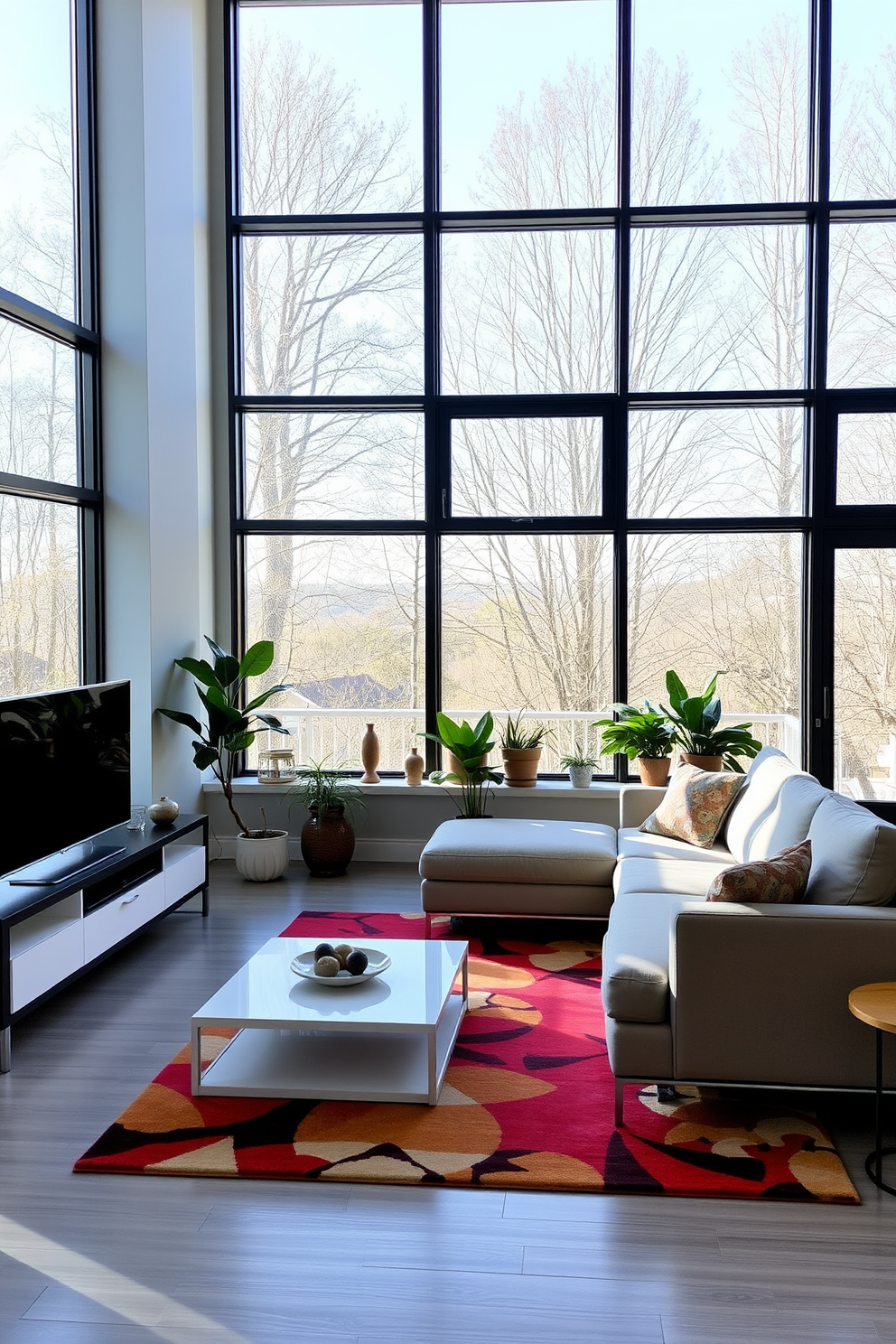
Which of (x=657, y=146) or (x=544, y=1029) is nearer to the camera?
(x=544, y=1029)

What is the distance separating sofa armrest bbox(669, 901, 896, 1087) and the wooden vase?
3.60 m

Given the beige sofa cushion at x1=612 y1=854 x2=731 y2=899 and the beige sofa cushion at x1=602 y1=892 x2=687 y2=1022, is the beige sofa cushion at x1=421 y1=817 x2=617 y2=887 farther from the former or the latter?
the beige sofa cushion at x1=602 y1=892 x2=687 y2=1022

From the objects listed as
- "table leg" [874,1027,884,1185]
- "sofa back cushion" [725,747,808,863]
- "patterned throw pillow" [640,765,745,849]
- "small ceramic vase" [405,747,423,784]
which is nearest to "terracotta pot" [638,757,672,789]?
"patterned throw pillow" [640,765,745,849]

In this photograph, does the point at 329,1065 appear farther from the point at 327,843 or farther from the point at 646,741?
the point at 646,741

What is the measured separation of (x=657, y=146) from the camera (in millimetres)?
6340

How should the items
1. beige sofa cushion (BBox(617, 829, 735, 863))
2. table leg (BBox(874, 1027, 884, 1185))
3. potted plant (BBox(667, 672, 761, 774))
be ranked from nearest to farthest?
table leg (BBox(874, 1027, 884, 1185)) → beige sofa cushion (BBox(617, 829, 735, 863)) → potted plant (BBox(667, 672, 761, 774))

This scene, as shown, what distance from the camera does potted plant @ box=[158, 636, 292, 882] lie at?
5953 mm

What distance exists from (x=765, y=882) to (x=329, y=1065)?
1404mm

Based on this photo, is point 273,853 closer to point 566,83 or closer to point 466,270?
point 466,270

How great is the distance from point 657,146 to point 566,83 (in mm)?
643

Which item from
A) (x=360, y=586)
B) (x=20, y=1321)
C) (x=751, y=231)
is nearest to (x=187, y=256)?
(x=360, y=586)

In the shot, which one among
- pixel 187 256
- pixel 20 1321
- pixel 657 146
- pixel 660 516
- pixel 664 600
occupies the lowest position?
pixel 20 1321

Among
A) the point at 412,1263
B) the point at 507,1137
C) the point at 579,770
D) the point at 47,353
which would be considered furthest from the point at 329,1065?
the point at 47,353

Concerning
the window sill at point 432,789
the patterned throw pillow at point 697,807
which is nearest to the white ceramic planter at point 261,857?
the window sill at point 432,789
